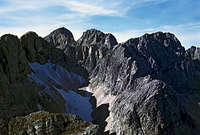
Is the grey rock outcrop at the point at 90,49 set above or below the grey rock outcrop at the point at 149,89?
above

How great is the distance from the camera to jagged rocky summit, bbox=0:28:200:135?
59.7 meters

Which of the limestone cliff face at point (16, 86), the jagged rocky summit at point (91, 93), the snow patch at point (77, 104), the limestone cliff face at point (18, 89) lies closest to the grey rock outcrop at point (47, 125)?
the jagged rocky summit at point (91, 93)

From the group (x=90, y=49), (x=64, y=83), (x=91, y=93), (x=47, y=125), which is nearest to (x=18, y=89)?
(x=64, y=83)

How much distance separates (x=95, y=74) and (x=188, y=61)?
75.2 meters

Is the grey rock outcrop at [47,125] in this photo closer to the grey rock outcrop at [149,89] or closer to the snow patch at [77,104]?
the grey rock outcrop at [149,89]

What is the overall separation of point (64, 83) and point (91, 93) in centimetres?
1422

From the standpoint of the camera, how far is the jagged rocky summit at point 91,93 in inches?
2350

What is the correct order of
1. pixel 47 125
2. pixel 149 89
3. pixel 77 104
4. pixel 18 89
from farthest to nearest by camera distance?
pixel 149 89 < pixel 77 104 < pixel 18 89 < pixel 47 125

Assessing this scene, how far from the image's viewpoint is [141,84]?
100m

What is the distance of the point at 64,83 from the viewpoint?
4262 inches

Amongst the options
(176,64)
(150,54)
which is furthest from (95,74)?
(176,64)

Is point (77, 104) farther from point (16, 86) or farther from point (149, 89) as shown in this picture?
point (149, 89)

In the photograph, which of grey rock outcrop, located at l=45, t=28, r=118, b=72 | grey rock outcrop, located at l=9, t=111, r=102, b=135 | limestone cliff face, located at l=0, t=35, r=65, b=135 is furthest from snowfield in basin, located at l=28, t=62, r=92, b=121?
grey rock outcrop, located at l=9, t=111, r=102, b=135

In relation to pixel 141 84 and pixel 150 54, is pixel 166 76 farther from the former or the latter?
pixel 141 84
